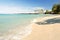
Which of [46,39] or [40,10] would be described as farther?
[40,10]

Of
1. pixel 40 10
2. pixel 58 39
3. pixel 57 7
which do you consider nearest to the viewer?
pixel 58 39

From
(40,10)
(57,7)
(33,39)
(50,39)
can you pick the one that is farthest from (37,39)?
(40,10)

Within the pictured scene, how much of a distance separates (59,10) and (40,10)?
1691 cm

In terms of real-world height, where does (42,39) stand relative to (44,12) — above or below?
above

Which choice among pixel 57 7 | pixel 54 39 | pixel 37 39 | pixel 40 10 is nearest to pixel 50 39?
pixel 54 39

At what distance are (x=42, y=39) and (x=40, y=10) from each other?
196ft

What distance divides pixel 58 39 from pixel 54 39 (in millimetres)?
143

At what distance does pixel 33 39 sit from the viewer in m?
5.16

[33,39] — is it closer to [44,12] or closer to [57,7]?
[57,7]

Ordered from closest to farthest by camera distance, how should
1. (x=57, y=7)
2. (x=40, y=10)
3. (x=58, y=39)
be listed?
(x=58, y=39) < (x=57, y=7) < (x=40, y=10)

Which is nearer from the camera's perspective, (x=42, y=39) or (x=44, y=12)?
(x=42, y=39)

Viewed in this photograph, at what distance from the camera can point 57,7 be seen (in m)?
48.4

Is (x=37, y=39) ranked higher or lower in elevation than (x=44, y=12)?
higher

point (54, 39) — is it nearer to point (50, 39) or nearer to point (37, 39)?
point (50, 39)
